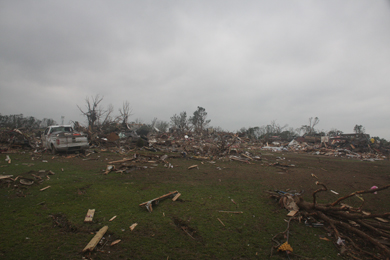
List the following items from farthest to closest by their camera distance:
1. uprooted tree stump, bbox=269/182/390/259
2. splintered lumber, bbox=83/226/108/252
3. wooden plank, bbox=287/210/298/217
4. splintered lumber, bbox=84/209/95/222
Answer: wooden plank, bbox=287/210/298/217 < splintered lumber, bbox=84/209/95/222 < uprooted tree stump, bbox=269/182/390/259 < splintered lumber, bbox=83/226/108/252

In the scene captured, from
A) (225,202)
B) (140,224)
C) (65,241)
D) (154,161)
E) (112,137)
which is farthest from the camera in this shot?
(112,137)

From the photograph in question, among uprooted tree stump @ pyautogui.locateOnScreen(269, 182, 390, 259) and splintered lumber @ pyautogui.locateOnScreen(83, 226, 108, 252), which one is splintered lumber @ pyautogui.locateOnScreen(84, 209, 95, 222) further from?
uprooted tree stump @ pyautogui.locateOnScreen(269, 182, 390, 259)

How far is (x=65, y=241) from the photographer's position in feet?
8.96

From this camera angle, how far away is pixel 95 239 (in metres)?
2.77

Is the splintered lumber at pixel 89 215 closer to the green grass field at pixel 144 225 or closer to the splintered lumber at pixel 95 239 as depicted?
the green grass field at pixel 144 225

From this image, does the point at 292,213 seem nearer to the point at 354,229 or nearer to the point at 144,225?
the point at 354,229

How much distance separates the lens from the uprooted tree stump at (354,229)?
2.79 metres

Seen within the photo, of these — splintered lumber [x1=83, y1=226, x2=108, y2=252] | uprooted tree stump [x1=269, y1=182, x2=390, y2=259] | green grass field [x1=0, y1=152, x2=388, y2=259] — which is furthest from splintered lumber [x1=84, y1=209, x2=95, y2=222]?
uprooted tree stump [x1=269, y1=182, x2=390, y2=259]

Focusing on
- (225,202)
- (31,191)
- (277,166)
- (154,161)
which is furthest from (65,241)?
(277,166)

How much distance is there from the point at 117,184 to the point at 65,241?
3.16 meters

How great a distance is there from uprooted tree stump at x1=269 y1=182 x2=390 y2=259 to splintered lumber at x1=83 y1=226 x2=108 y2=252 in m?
3.83

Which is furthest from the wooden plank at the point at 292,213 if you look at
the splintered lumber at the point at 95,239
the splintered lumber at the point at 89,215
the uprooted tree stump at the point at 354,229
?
the splintered lumber at the point at 89,215

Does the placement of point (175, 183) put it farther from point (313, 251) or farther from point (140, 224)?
point (313, 251)

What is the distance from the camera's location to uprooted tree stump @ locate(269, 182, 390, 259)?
2.79m
